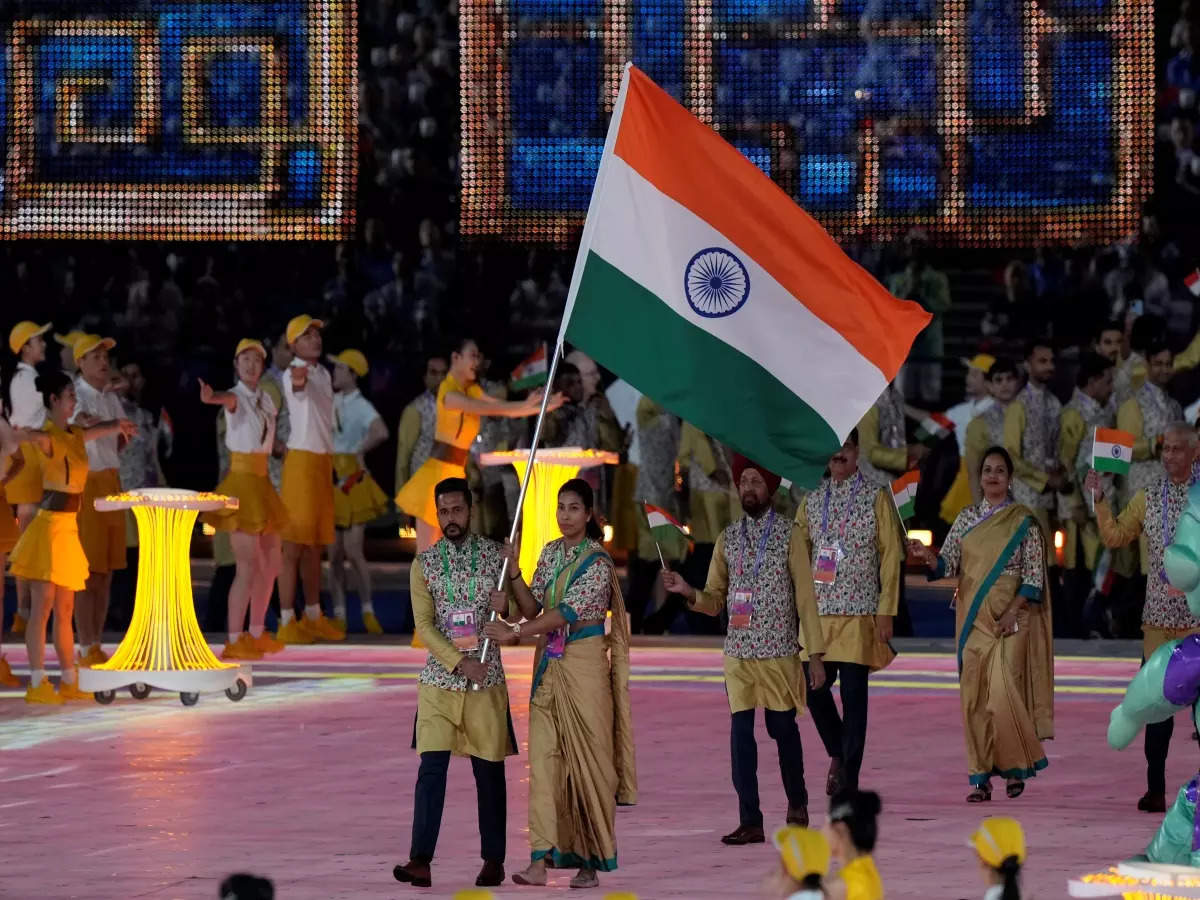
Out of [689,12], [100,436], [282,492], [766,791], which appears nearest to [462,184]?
[689,12]

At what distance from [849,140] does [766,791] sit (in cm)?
824

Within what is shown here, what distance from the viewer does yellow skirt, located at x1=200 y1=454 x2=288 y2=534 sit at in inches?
608

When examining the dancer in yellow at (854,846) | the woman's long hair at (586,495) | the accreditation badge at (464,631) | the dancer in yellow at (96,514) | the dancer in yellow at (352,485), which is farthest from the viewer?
the dancer in yellow at (352,485)

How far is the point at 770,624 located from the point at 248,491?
5.90m

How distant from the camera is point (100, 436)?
14.6 m

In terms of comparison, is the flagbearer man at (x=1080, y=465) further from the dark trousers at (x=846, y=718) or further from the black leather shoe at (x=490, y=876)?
the black leather shoe at (x=490, y=876)

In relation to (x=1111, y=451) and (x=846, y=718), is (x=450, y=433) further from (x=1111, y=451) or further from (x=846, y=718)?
(x=1111, y=451)

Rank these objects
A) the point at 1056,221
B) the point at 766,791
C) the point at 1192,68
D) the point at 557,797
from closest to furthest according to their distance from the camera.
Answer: the point at 557,797 < the point at 766,791 < the point at 1056,221 < the point at 1192,68

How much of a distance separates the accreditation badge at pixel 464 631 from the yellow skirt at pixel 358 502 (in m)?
8.74

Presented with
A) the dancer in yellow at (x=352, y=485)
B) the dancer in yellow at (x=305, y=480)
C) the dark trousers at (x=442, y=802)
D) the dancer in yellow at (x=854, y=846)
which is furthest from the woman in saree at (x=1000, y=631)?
the dancer in yellow at (x=352, y=485)

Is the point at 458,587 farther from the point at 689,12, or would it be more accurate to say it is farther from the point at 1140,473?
the point at 689,12

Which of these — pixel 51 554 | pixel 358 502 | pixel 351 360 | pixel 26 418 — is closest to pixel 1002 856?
pixel 51 554

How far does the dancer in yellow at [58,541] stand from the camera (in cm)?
1396

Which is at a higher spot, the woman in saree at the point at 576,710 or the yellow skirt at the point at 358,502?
the yellow skirt at the point at 358,502
